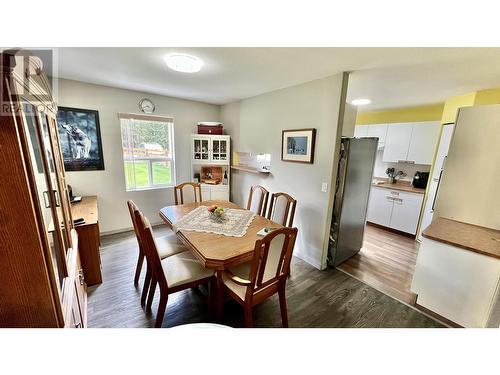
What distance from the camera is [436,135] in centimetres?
313

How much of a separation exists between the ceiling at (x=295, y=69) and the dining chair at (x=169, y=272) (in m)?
1.49

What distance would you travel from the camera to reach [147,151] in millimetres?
3316

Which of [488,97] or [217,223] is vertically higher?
[488,97]

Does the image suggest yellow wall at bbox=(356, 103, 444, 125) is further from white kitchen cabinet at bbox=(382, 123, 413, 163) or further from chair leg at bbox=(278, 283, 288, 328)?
chair leg at bbox=(278, 283, 288, 328)

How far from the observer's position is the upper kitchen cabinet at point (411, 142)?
320cm

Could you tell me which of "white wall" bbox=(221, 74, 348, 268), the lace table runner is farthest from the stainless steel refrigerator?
the lace table runner

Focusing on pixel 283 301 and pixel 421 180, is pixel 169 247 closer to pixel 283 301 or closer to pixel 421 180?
pixel 283 301

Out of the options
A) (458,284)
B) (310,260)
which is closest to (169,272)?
(310,260)

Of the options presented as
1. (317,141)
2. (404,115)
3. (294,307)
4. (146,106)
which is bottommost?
(294,307)

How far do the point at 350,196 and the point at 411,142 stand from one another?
7.00 feet
